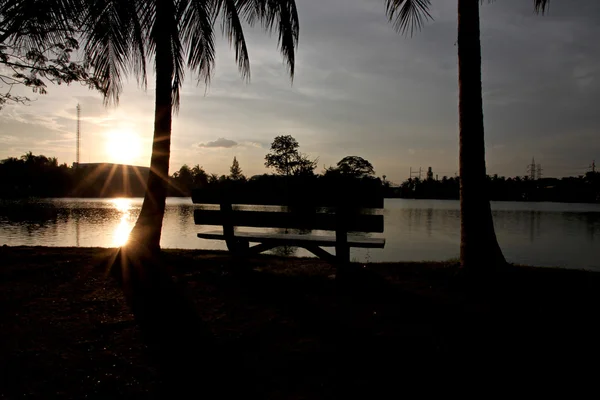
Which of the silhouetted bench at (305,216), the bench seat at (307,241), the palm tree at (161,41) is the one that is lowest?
the bench seat at (307,241)

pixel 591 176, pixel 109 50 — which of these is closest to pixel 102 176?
pixel 109 50

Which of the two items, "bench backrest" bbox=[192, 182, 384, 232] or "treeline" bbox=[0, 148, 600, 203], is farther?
"treeline" bbox=[0, 148, 600, 203]

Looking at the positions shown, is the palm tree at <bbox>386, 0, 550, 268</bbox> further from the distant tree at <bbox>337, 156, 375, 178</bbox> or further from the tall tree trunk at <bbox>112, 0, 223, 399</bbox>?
the distant tree at <bbox>337, 156, 375, 178</bbox>

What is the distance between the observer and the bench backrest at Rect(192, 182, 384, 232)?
179 inches

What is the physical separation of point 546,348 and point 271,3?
23.7 ft

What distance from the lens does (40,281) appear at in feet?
17.0

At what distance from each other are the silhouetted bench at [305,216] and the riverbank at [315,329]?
0.53 m

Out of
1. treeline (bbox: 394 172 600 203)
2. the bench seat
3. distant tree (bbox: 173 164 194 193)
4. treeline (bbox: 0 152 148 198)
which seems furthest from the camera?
distant tree (bbox: 173 164 194 193)

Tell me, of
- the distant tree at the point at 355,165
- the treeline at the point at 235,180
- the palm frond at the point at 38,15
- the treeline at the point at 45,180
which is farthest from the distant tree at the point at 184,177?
the palm frond at the point at 38,15

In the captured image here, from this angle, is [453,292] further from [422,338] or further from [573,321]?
[422,338]

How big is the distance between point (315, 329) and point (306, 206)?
1.69 m

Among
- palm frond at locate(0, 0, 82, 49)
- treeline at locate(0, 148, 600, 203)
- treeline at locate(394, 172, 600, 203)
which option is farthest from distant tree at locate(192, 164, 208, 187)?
palm frond at locate(0, 0, 82, 49)

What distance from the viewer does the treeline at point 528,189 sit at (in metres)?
104

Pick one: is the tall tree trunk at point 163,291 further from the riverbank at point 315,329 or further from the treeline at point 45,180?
the treeline at point 45,180
